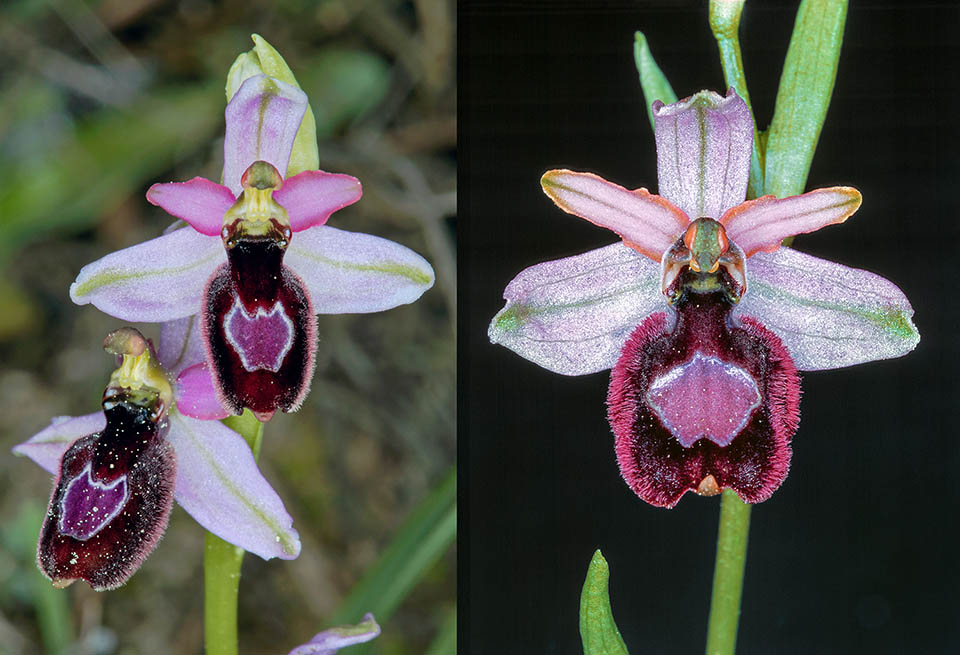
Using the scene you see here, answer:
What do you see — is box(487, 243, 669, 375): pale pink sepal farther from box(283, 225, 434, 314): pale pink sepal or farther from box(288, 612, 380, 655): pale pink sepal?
box(288, 612, 380, 655): pale pink sepal

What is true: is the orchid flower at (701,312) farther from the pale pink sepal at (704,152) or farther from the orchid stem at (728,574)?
the orchid stem at (728,574)

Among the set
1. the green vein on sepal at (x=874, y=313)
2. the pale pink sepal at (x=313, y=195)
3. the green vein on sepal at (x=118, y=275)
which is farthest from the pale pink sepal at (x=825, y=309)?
the green vein on sepal at (x=118, y=275)

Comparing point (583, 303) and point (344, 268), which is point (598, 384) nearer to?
point (583, 303)

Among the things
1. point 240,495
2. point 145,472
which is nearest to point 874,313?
point 240,495

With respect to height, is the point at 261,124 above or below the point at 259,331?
above


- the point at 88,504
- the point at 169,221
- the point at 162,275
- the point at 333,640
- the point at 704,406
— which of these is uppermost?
the point at 169,221

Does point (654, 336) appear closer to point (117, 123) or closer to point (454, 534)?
point (454, 534)
